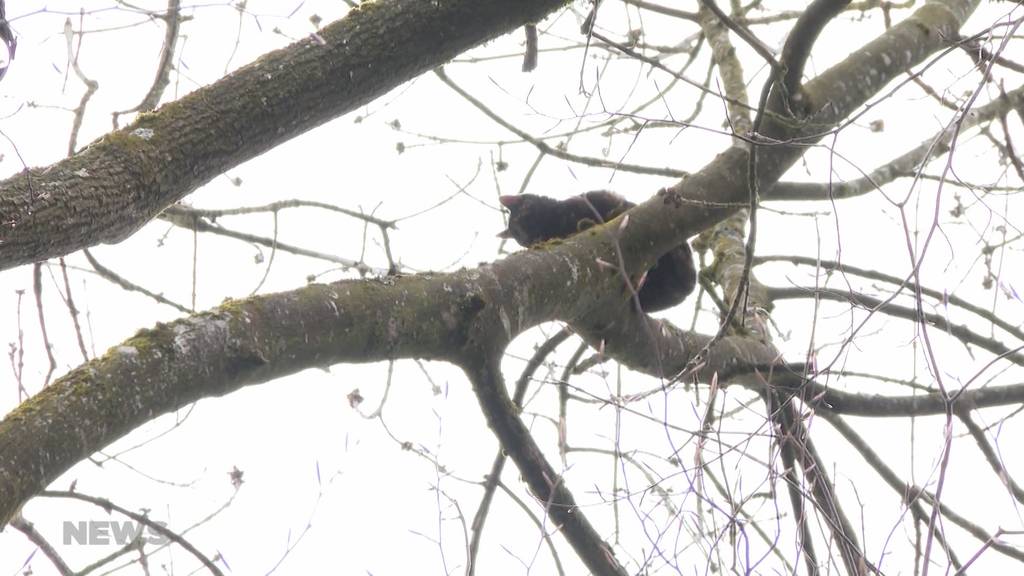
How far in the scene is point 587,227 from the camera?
349 cm

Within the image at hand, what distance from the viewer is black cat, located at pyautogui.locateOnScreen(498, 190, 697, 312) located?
372cm

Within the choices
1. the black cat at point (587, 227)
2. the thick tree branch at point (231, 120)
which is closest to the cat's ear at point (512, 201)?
the black cat at point (587, 227)

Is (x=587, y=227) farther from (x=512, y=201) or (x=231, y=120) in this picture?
(x=231, y=120)

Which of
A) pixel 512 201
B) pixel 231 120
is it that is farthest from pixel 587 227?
pixel 231 120

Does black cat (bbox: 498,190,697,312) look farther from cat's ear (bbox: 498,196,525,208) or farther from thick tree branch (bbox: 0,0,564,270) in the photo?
thick tree branch (bbox: 0,0,564,270)

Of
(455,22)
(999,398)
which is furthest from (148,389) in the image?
(999,398)

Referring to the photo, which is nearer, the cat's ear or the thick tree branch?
the thick tree branch

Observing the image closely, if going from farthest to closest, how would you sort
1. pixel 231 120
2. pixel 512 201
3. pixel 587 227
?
1. pixel 512 201
2. pixel 587 227
3. pixel 231 120

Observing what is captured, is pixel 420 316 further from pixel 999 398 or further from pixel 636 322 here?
pixel 999 398

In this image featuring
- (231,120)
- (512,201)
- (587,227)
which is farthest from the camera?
(512,201)

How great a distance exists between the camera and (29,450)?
1.28 meters

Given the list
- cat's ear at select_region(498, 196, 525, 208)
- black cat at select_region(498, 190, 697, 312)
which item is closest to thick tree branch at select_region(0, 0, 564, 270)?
black cat at select_region(498, 190, 697, 312)

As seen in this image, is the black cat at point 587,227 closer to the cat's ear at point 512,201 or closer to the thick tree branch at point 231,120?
the cat's ear at point 512,201

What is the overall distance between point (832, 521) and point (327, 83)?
1.25m
